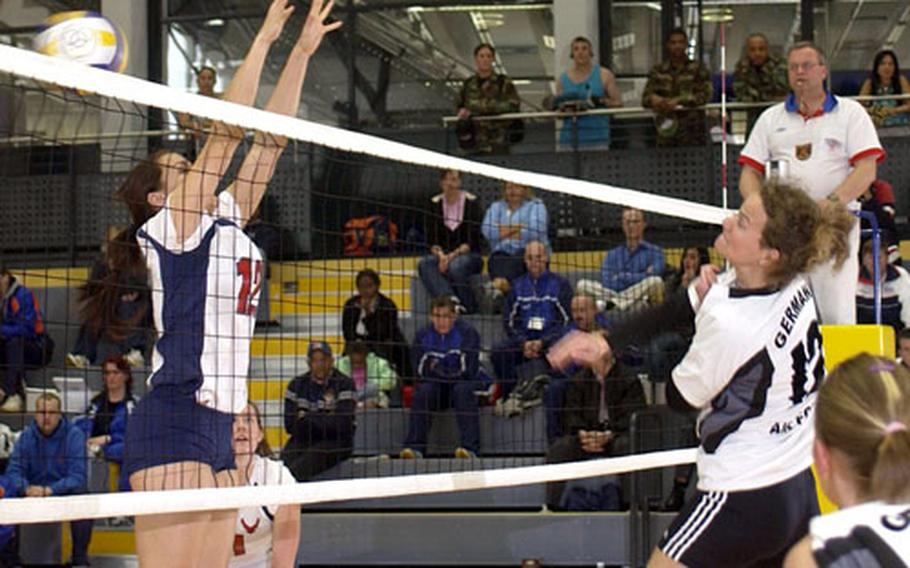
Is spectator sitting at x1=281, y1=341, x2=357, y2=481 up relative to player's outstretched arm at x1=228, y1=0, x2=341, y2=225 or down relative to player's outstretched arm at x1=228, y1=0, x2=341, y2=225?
down

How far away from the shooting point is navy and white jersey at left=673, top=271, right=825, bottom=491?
421 centimetres

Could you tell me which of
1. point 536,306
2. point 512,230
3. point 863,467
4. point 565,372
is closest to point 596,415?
point 565,372

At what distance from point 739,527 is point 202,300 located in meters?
1.78

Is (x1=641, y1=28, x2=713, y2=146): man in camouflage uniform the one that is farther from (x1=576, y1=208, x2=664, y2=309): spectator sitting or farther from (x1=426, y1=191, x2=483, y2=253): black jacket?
(x1=576, y1=208, x2=664, y2=309): spectator sitting

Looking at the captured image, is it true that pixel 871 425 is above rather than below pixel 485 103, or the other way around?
below

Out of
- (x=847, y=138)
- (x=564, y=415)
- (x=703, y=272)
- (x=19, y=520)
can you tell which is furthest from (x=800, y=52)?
(x=19, y=520)

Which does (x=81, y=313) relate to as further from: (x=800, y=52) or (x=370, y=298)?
(x=370, y=298)

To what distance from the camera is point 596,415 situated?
8992mm

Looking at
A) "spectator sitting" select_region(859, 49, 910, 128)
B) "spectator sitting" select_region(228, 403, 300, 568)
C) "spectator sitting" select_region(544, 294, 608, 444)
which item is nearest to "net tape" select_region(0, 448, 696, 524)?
"spectator sitting" select_region(228, 403, 300, 568)

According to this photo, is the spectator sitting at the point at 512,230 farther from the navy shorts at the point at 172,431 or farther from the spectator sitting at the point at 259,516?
the navy shorts at the point at 172,431

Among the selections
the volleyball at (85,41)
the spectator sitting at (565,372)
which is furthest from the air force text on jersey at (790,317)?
the spectator sitting at (565,372)

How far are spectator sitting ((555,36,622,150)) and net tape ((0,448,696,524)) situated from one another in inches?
263

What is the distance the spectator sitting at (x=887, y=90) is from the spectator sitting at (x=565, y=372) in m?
4.38

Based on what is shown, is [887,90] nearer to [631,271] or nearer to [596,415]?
[631,271]
